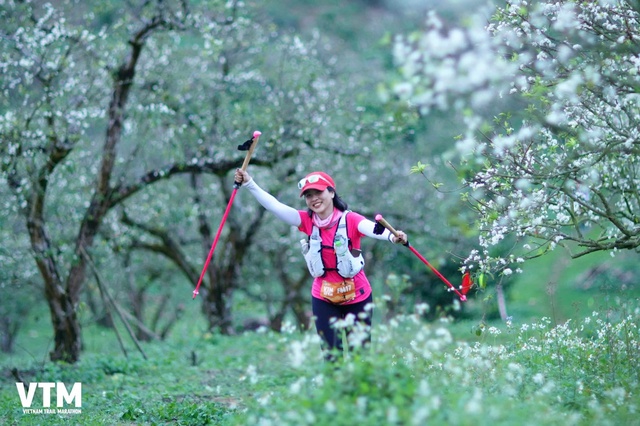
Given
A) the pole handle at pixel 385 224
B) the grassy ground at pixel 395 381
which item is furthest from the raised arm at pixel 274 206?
the grassy ground at pixel 395 381

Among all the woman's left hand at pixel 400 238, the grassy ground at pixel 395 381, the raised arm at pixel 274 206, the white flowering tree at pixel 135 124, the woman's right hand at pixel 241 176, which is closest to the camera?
the grassy ground at pixel 395 381

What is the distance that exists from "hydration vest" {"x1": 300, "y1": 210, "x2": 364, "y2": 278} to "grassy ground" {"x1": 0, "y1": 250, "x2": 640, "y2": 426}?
0.68 m

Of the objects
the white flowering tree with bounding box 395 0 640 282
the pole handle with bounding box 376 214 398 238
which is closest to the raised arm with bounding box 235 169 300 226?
the pole handle with bounding box 376 214 398 238

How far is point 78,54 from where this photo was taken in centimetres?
1209

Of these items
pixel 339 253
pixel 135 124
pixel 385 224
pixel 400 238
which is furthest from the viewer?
pixel 135 124

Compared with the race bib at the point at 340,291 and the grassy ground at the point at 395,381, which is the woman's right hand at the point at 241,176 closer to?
the race bib at the point at 340,291

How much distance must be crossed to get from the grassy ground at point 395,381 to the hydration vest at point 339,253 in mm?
681

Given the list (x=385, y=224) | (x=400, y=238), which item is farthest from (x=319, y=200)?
(x=400, y=238)

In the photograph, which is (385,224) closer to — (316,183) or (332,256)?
(332,256)

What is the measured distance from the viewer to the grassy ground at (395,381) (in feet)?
15.3

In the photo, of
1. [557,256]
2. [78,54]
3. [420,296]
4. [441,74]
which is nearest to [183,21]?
[78,54]

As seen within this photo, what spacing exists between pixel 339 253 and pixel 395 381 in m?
2.30

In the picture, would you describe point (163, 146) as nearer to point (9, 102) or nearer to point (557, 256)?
point (9, 102)

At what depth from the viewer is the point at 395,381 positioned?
4840 mm
